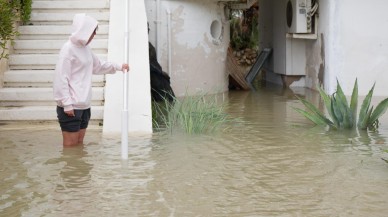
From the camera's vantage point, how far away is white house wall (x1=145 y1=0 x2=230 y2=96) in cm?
1303

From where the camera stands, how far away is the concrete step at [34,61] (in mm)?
9367

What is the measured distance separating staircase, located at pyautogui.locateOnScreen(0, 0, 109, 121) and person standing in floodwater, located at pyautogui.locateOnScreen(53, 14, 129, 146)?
156 cm

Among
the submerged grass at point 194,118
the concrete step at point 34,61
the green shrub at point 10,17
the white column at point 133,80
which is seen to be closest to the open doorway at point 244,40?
the green shrub at point 10,17

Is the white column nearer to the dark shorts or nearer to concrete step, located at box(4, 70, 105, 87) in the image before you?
concrete step, located at box(4, 70, 105, 87)

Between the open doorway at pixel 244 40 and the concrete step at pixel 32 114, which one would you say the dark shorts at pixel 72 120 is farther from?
the open doorway at pixel 244 40

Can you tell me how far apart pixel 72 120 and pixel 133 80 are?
5.87 ft

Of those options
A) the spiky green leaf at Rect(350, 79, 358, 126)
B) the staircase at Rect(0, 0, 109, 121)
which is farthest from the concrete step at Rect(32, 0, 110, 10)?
the spiky green leaf at Rect(350, 79, 358, 126)

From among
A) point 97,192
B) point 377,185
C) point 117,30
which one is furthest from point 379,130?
point 97,192

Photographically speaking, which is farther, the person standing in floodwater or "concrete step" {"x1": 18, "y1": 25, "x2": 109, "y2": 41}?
"concrete step" {"x1": 18, "y1": 25, "x2": 109, "y2": 41}

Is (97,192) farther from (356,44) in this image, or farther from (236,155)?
(356,44)

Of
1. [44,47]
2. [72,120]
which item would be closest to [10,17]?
[44,47]

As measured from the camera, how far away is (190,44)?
13531 mm

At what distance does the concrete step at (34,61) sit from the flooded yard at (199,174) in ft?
4.11

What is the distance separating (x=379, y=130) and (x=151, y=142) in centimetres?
314
